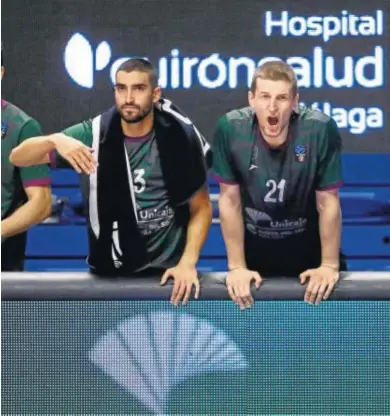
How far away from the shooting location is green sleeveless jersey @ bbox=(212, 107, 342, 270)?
3055 mm

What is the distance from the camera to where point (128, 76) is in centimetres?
317

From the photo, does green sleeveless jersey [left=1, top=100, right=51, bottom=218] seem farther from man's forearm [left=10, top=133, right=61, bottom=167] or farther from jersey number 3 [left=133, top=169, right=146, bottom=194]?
jersey number 3 [left=133, top=169, right=146, bottom=194]

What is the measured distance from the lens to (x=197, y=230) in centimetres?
307

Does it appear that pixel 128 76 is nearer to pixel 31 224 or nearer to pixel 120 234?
→ pixel 120 234

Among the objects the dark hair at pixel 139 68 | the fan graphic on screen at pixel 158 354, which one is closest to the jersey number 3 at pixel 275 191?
the dark hair at pixel 139 68

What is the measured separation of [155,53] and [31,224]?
101 centimetres

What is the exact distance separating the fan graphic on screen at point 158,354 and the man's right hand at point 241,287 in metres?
0.11

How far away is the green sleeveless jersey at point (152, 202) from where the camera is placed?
316 cm

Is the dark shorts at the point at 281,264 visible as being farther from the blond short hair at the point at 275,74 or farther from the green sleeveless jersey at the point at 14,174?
the green sleeveless jersey at the point at 14,174

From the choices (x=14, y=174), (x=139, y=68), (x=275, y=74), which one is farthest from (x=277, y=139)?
(x=14, y=174)

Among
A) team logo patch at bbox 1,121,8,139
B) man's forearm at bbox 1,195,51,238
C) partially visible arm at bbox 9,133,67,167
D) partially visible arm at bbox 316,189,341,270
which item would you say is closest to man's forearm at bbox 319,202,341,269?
partially visible arm at bbox 316,189,341,270

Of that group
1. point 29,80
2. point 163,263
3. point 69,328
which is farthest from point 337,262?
point 29,80

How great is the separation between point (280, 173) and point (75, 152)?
650 mm

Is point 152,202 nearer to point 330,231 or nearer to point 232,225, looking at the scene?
point 232,225
